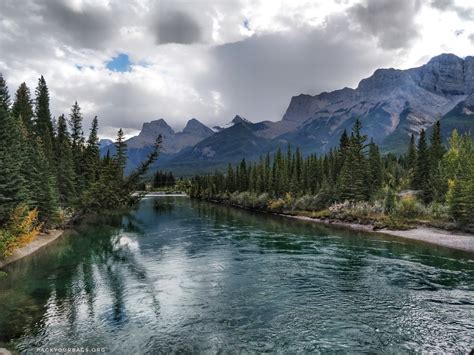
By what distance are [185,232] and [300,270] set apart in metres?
33.3

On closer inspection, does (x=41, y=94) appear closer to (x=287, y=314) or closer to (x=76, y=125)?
(x=76, y=125)

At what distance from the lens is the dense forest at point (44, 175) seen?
40000 mm

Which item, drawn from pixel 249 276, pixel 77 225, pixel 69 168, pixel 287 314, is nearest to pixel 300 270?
pixel 249 276

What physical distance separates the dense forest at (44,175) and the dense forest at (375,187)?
152 ft

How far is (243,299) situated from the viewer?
86.1ft

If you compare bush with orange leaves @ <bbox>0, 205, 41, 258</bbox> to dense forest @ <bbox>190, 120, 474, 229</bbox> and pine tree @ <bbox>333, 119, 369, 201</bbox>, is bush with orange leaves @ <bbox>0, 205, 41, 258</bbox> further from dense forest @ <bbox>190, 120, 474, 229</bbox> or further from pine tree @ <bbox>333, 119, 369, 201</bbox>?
pine tree @ <bbox>333, 119, 369, 201</bbox>

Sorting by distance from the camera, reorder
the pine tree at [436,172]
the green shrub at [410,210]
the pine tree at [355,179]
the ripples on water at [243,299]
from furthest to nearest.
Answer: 1. the pine tree at [355,179]
2. the pine tree at [436,172]
3. the green shrub at [410,210]
4. the ripples on water at [243,299]

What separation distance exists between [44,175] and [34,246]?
13.9m

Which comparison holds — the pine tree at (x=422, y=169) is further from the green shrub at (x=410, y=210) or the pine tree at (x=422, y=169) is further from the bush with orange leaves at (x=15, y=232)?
the bush with orange leaves at (x=15, y=232)

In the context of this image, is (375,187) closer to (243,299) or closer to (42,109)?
(243,299)

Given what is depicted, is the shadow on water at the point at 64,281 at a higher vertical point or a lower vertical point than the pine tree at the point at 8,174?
lower

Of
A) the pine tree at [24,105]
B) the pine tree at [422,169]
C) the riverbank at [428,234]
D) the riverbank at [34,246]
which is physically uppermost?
the pine tree at [24,105]

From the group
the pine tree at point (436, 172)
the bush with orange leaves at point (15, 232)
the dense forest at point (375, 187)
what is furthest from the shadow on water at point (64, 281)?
the pine tree at point (436, 172)

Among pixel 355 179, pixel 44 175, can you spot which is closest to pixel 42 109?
pixel 44 175
